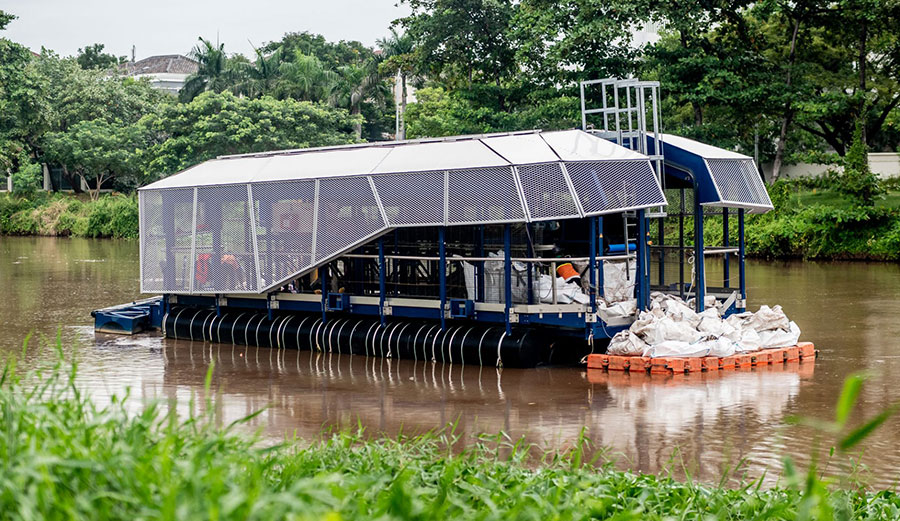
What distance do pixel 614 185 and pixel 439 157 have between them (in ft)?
9.65

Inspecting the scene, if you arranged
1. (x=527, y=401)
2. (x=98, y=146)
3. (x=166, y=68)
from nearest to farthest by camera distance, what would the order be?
(x=527, y=401) < (x=98, y=146) < (x=166, y=68)

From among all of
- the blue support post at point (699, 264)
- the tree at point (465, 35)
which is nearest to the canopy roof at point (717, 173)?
the blue support post at point (699, 264)

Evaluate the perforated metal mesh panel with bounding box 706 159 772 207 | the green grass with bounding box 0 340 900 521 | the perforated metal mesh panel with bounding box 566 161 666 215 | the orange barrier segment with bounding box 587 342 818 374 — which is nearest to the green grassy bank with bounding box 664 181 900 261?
the perforated metal mesh panel with bounding box 706 159 772 207

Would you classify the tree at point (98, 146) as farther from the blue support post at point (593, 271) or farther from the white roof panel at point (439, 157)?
the blue support post at point (593, 271)

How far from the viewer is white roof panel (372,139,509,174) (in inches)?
680

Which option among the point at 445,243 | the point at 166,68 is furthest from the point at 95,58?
the point at 445,243

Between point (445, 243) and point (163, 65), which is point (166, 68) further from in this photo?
point (445, 243)

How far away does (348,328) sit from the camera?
18.8 metres

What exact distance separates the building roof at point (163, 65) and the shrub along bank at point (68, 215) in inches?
1859

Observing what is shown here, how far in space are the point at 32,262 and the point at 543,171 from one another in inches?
1208

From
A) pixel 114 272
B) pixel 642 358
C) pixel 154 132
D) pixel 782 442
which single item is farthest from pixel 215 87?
pixel 782 442

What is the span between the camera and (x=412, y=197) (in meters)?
17.7

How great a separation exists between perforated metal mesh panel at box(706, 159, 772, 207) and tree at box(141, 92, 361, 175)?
→ 119ft

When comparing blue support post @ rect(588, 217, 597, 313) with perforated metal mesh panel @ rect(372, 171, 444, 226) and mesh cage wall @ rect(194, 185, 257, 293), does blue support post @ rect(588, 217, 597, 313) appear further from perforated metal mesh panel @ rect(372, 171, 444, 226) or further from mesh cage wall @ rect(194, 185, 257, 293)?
mesh cage wall @ rect(194, 185, 257, 293)
